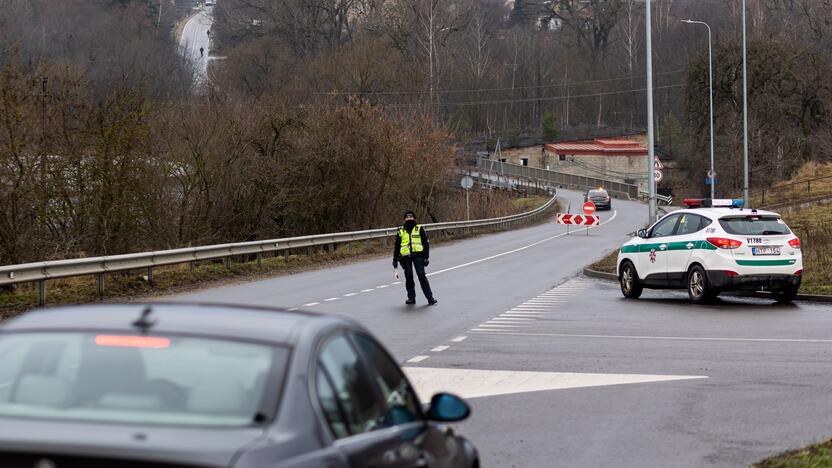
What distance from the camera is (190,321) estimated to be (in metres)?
5.11

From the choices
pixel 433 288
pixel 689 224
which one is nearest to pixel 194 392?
pixel 689 224

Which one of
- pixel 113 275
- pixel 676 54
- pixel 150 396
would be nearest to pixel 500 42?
pixel 676 54

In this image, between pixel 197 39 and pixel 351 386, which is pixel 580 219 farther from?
pixel 197 39

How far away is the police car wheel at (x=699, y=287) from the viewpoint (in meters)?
23.1

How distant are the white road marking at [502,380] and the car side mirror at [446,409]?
6.31 m

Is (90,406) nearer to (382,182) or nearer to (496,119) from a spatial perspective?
(382,182)

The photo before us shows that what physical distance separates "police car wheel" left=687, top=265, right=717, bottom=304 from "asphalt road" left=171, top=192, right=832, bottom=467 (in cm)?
37

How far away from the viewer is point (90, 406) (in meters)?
4.71

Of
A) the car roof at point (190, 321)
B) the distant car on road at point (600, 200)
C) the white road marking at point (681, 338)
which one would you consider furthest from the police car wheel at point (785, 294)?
the distant car on road at point (600, 200)

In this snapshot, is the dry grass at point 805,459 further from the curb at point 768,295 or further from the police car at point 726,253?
the curb at point 768,295

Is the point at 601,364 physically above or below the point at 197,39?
below

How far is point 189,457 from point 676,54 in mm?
135748

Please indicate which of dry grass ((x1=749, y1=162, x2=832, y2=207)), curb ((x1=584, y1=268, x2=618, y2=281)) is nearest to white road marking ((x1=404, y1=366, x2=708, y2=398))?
curb ((x1=584, y1=268, x2=618, y2=281))

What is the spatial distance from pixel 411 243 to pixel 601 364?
30.2 feet
